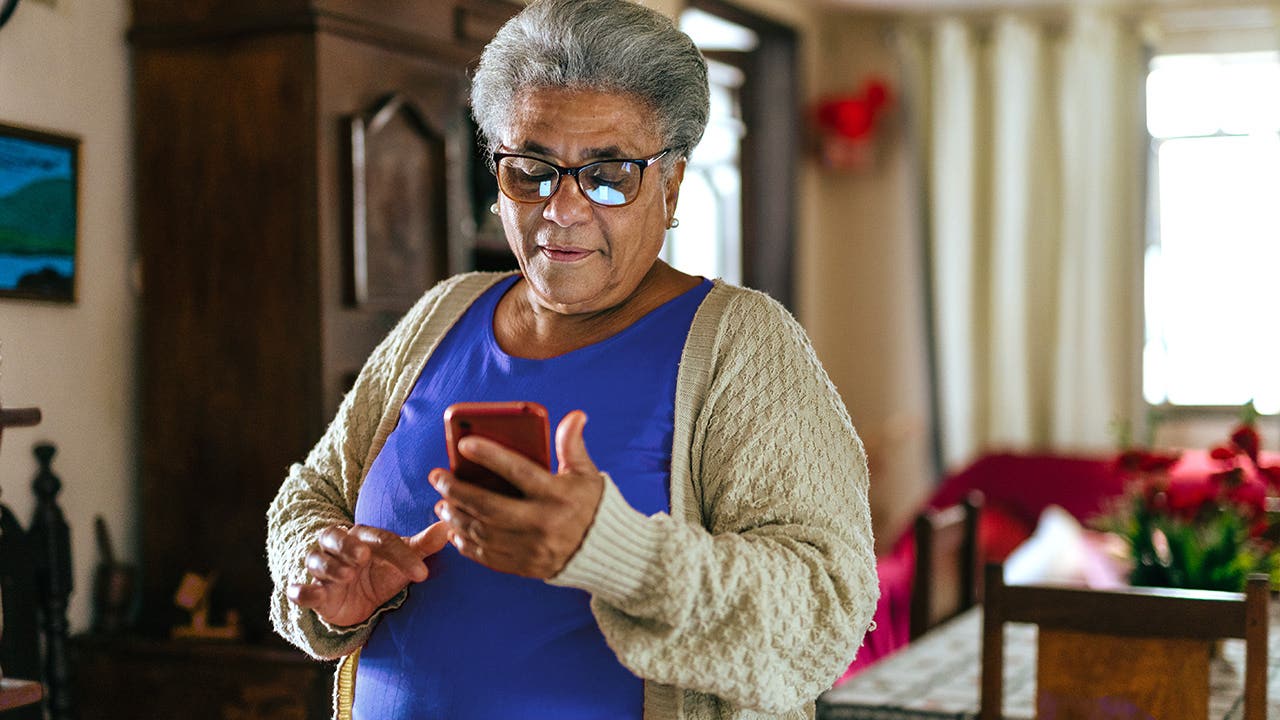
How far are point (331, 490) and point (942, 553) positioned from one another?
1.88 m

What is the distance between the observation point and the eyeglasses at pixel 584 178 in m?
1.24

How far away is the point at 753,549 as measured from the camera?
43.0 inches

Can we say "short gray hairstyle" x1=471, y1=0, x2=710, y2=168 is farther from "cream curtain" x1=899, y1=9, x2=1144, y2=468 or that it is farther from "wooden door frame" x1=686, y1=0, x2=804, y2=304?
"cream curtain" x1=899, y1=9, x2=1144, y2=468

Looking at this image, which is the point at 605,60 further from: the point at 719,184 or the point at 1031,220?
the point at 1031,220

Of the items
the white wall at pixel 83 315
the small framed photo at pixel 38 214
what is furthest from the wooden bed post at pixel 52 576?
the small framed photo at pixel 38 214

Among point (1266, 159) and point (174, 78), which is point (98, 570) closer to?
point (174, 78)

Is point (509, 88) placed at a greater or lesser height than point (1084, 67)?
lesser

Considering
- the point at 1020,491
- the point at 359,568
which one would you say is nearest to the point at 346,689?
the point at 359,568

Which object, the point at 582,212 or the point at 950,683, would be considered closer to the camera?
the point at 582,212

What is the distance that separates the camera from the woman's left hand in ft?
3.21

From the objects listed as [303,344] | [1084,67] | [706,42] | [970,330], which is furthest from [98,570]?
[1084,67]

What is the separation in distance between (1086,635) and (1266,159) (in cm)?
359

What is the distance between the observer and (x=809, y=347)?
128 cm

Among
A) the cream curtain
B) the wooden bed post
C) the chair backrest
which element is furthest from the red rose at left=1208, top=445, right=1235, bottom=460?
the cream curtain
